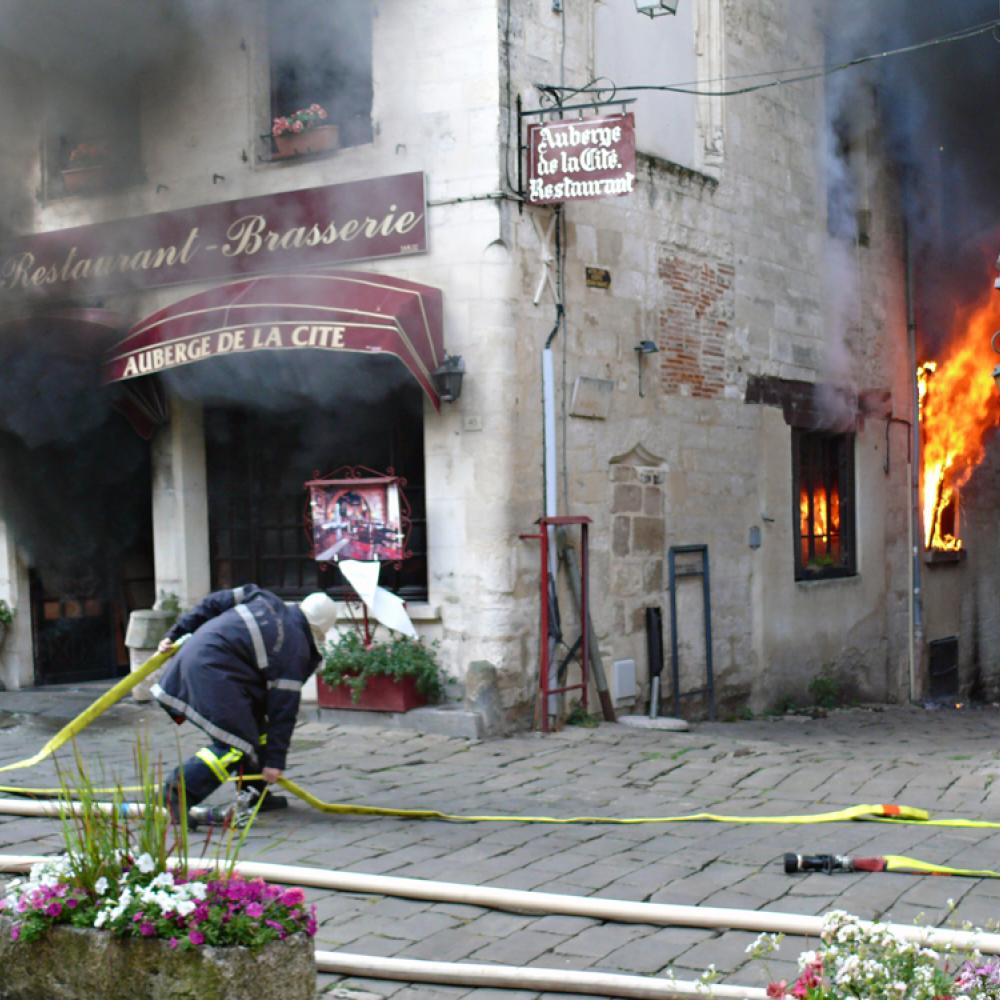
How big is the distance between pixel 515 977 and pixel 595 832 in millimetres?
2339

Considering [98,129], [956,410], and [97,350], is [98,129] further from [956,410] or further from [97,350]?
[956,410]

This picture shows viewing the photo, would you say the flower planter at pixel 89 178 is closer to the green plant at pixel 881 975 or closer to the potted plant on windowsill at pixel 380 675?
the potted plant on windowsill at pixel 380 675

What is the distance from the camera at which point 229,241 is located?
10.5m

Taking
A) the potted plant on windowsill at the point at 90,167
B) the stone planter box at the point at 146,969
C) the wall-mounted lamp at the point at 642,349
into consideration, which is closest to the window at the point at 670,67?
Answer: the wall-mounted lamp at the point at 642,349

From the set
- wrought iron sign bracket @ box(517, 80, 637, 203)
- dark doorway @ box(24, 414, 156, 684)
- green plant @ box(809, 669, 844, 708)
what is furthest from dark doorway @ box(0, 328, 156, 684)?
green plant @ box(809, 669, 844, 708)

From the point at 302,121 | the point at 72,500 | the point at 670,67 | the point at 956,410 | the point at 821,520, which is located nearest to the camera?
the point at 302,121

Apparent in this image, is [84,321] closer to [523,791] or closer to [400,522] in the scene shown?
[400,522]

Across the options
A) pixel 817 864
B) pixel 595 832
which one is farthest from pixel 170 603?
pixel 817 864

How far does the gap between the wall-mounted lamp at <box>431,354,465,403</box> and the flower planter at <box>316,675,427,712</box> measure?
77.6 inches

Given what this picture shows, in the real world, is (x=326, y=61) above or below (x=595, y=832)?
above

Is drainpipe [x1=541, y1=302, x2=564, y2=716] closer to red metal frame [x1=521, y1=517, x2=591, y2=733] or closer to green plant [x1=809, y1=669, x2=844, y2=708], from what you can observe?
red metal frame [x1=521, y1=517, x2=591, y2=733]

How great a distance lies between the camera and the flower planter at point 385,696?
9.39 metres

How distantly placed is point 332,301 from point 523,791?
12.2 feet

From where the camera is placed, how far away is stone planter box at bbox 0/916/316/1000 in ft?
11.8
